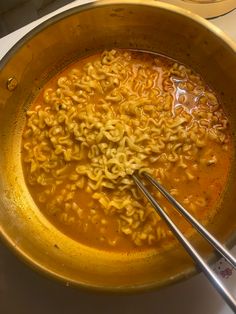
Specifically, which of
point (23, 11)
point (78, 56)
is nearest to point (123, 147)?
point (78, 56)

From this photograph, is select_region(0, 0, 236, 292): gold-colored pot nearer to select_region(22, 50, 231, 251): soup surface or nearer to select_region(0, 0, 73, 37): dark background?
select_region(22, 50, 231, 251): soup surface

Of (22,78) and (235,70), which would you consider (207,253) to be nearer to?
(235,70)

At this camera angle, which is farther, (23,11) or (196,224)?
(23,11)

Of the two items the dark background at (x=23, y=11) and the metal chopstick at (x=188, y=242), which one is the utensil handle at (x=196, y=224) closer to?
the metal chopstick at (x=188, y=242)

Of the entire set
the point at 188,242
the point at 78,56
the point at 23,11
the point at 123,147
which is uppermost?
the point at 23,11

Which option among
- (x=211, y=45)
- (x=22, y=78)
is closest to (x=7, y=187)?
(x=22, y=78)

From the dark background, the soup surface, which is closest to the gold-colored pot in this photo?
the soup surface

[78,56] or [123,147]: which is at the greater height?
[78,56]

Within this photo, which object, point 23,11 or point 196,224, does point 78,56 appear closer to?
point 23,11
